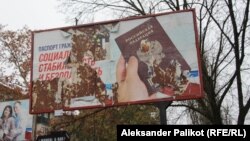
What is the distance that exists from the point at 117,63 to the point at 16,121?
9.47 meters

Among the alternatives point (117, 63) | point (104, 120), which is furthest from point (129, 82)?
point (104, 120)

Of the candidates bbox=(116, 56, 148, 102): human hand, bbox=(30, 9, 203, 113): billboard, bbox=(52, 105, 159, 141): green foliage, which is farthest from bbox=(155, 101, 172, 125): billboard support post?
bbox=(52, 105, 159, 141): green foliage

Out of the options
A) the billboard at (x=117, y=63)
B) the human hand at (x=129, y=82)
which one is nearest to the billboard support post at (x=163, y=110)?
the billboard at (x=117, y=63)

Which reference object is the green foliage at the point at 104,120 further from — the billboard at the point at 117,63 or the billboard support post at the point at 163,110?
the billboard support post at the point at 163,110

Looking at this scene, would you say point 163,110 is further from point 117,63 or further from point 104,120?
point 104,120

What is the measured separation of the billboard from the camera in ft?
41.4

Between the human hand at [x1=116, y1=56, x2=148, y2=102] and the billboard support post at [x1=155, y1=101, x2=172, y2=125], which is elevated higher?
the human hand at [x1=116, y1=56, x2=148, y2=102]

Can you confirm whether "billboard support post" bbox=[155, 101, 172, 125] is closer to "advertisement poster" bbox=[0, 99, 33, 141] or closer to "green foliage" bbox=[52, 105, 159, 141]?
"green foliage" bbox=[52, 105, 159, 141]

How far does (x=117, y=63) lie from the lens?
1327 centimetres

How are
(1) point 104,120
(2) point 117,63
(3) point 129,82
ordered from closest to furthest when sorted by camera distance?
(3) point 129,82
(2) point 117,63
(1) point 104,120

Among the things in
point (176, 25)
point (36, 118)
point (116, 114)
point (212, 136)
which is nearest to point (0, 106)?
point (36, 118)

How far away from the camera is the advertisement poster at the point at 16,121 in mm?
20797

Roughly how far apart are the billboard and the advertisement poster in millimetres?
7248

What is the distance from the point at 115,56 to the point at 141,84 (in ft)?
3.84
